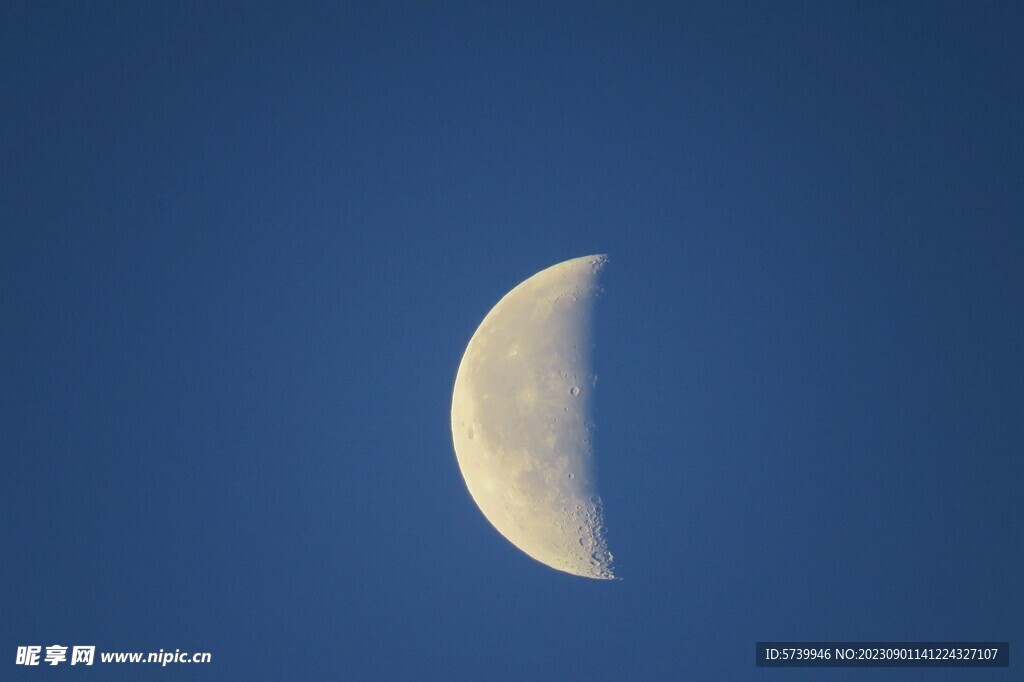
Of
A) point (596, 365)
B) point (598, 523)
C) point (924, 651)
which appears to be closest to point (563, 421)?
point (596, 365)

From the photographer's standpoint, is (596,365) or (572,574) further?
(572,574)

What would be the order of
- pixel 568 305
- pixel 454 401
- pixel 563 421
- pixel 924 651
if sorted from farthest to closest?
pixel 454 401
pixel 924 651
pixel 568 305
pixel 563 421

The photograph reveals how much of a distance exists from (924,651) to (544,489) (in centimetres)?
A: 714

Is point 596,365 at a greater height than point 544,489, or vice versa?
point 596,365

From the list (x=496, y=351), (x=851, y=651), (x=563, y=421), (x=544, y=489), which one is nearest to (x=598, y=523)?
(x=544, y=489)

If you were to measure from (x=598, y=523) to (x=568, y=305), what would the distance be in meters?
3.33

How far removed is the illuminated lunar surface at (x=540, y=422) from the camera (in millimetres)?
10000

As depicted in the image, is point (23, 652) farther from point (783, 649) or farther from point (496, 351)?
point (783, 649)

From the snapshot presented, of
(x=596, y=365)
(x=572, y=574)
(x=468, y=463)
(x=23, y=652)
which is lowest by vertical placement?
(x=23, y=652)

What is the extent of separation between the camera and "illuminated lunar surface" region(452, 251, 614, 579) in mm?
10000

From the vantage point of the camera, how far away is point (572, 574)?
37.8 ft

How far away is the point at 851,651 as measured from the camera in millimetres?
11594

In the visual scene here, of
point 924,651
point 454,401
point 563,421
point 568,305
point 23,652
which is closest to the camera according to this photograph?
point 563,421

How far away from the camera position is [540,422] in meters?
Result: 10.0
